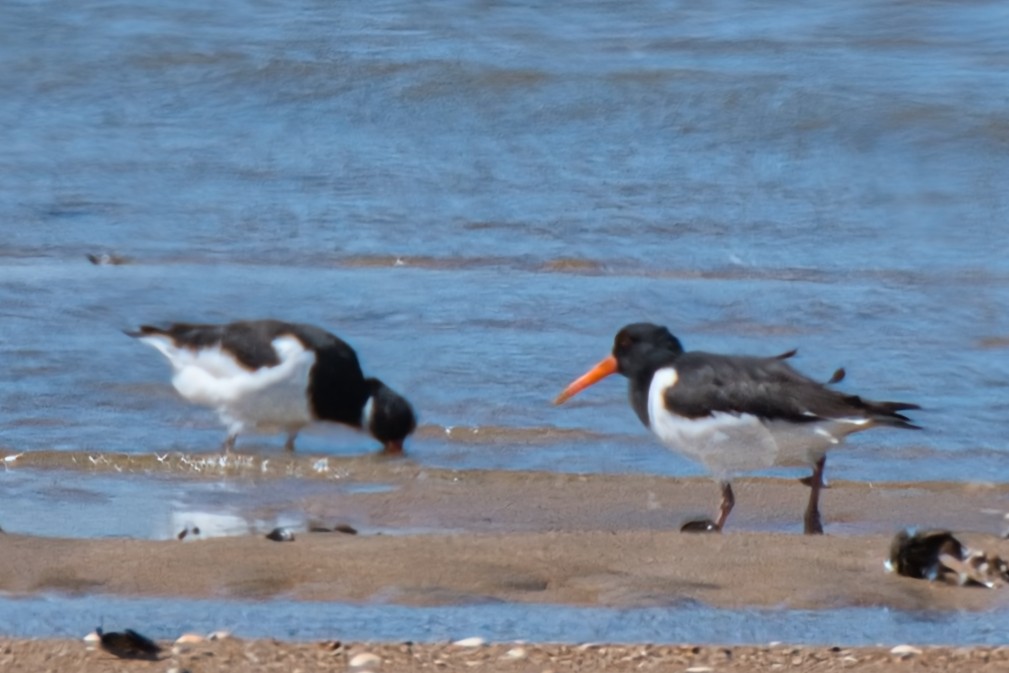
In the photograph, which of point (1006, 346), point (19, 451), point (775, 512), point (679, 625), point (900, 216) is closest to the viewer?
point (679, 625)

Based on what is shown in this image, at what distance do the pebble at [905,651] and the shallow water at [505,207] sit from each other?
2.28 metres

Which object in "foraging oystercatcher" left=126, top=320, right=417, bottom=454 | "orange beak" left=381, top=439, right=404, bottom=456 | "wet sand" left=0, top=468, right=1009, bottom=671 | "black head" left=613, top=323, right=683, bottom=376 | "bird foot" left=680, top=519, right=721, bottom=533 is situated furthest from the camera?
"foraging oystercatcher" left=126, top=320, right=417, bottom=454

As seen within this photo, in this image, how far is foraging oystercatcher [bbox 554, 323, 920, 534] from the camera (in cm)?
549

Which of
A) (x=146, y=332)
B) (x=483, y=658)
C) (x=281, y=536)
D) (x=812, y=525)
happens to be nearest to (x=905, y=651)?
(x=483, y=658)

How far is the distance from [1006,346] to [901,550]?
3.43 metres

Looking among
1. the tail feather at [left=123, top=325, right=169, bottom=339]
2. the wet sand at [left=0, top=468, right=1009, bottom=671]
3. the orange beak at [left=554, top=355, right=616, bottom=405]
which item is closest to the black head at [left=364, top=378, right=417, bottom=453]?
the orange beak at [left=554, top=355, right=616, bottom=405]

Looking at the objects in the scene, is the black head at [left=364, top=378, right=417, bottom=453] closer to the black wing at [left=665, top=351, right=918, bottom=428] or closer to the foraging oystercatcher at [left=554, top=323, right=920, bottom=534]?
the foraging oystercatcher at [left=554, top=323, right=920, bottom=534]

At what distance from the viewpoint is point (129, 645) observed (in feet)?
12.9

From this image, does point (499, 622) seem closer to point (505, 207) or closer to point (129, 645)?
point (129, 645)

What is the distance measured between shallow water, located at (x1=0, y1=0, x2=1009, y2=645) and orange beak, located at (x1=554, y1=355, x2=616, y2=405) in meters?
0.19

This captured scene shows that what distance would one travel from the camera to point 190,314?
8594mm

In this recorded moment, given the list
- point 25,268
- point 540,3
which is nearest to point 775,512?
point 25,268

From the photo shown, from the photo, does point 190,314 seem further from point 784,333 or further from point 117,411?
point 784,333

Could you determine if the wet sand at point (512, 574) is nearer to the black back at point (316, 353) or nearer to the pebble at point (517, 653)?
the pebble at point (517, 653)
